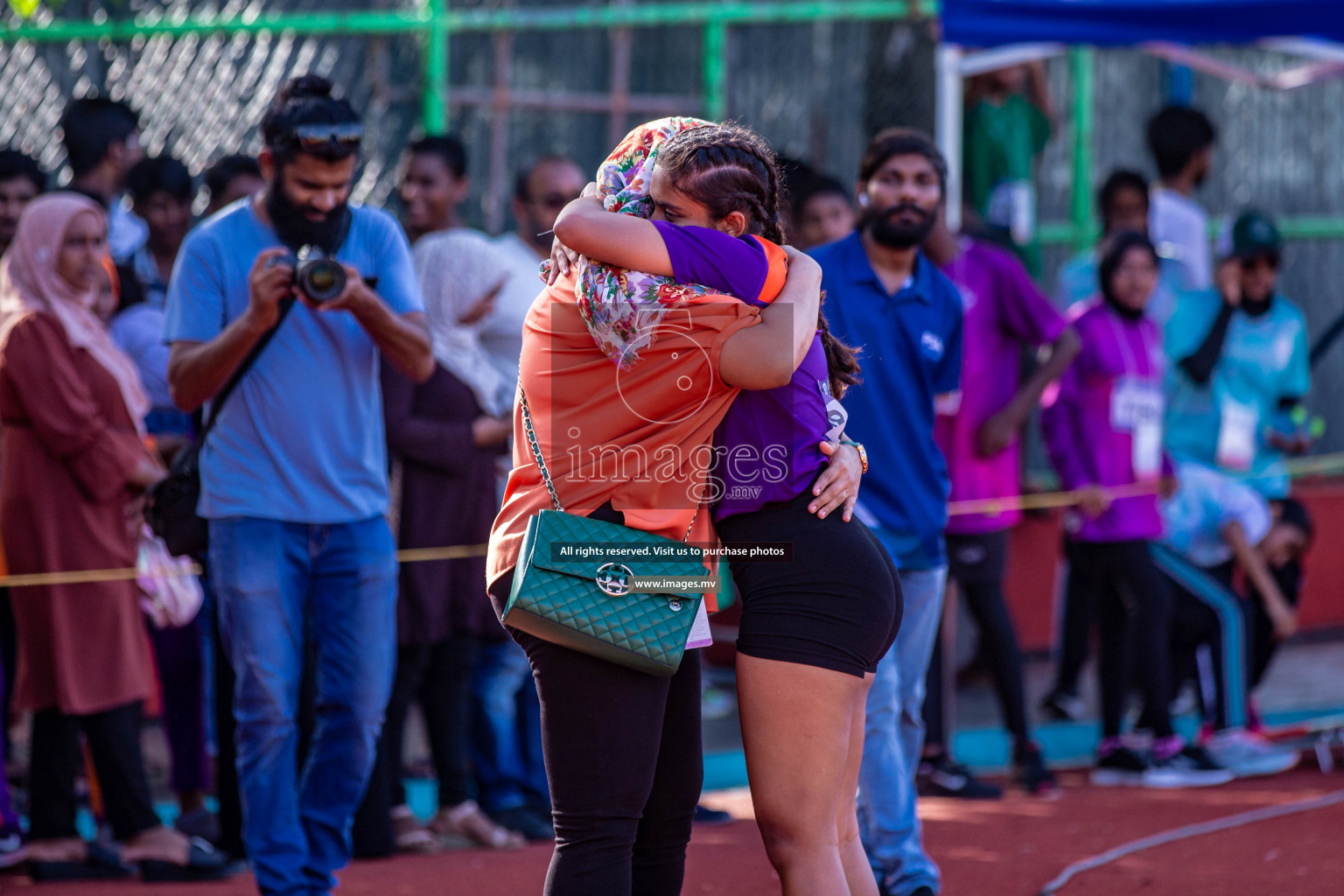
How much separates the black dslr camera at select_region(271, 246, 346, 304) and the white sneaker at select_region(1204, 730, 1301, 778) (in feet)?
14.3

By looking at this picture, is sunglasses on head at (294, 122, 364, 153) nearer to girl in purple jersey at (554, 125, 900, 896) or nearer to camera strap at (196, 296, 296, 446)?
camera strap at (196, 296, 296, 446)

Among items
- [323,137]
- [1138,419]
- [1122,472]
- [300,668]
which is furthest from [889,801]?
[1138,419]

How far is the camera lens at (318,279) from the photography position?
4273mm

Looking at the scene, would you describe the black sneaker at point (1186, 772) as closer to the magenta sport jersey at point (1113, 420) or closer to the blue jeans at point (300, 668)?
the magenta sport jersey at point (1113, 420)

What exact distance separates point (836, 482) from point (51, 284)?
3026 millimetres

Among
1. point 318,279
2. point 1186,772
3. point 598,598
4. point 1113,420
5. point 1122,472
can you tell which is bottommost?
point 1186,772

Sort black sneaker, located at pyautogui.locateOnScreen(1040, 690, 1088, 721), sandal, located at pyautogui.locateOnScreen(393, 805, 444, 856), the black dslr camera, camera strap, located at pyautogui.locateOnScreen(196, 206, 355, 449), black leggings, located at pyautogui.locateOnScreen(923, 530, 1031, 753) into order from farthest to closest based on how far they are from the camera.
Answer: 1. black sneaker, located at pyautogui.locateOnScreen(1040, 690, 1088, 721)
2. black leggings, located at pyautogui.locateOnScreen(923, 530, 1031, 753)
3. sandal, located at pyautogui.locateOnScreen(393, 805, 444, 856)
4. camera strap, located at pyautogui.locateOnScreen(196, 206, 355, 449)
5. the black dslr camera

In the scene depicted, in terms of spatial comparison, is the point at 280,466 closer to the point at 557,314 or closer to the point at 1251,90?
the point at 557,314

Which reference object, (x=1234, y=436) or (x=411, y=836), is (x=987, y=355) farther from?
(x=411, y=836)

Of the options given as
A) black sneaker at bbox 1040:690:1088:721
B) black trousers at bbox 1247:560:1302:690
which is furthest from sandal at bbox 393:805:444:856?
black trousers at bbox 1247:560:1302:690

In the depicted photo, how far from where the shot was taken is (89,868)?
17.1 ft

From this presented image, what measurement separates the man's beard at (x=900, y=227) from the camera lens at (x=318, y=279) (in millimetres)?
1731

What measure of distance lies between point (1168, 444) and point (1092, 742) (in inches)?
55.4

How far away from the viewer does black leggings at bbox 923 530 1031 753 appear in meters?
6.51
